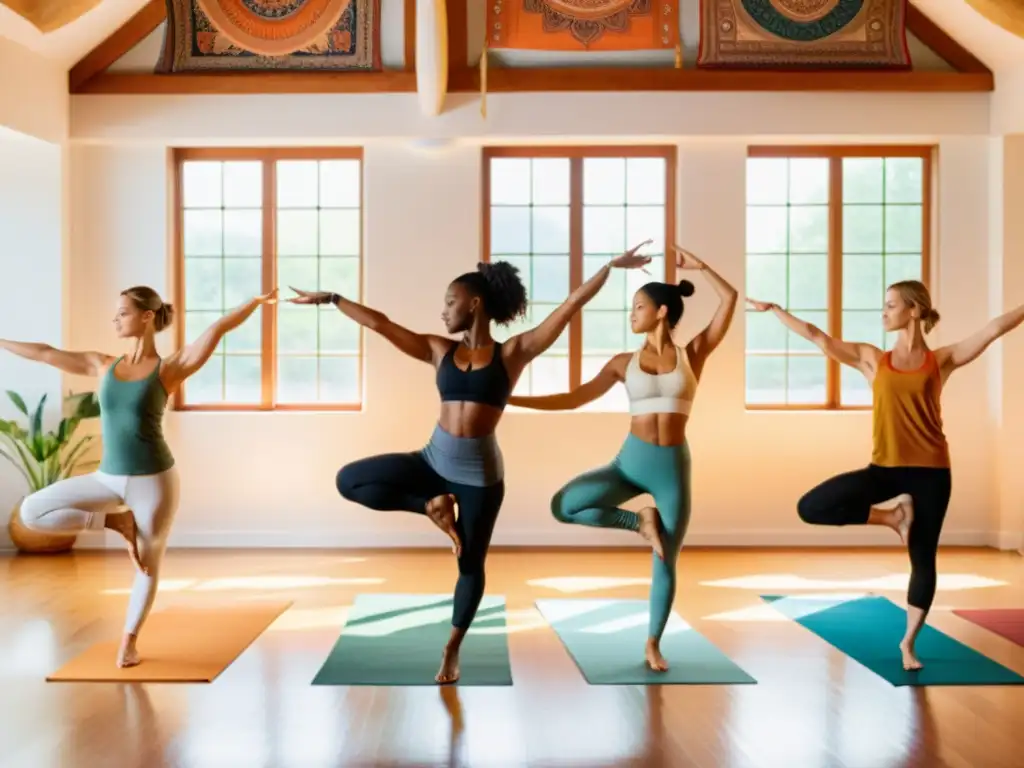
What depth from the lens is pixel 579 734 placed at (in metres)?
3.83

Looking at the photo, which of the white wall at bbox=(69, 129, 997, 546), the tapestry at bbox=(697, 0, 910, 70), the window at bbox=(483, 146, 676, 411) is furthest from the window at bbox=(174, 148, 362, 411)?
the tapestry at bbox=(697, 0, 910, 70)

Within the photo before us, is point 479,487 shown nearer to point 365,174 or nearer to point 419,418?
point 419,418

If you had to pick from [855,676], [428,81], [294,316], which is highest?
[428,81]

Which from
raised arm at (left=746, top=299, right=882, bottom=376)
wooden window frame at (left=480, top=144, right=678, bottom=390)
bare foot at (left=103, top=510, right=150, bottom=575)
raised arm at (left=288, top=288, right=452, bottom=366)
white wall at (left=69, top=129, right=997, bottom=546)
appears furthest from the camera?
wooden window frame at (left=480, top=144, right=678, bottom=390)

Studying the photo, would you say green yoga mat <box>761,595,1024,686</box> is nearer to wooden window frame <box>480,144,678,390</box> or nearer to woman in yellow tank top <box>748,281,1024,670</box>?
woman in yellow tank top <box>748,281,1024,670</box>

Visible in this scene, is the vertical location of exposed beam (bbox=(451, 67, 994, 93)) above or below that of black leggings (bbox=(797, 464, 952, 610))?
above

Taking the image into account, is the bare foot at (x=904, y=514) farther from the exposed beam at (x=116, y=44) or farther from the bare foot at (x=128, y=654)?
the exposed beam at (x=116, y=44)

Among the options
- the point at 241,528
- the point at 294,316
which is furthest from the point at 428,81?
the point at 241,528

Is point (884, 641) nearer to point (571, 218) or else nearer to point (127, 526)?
point (127, 526)

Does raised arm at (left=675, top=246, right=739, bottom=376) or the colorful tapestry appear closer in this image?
raised arm at (left=675, top=246, right=739, bottom=376)

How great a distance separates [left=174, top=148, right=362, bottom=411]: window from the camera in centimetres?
814

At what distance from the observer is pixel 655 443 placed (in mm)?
4707

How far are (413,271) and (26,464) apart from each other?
2722 mm

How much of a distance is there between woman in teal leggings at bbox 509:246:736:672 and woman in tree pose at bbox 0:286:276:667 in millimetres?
1374
